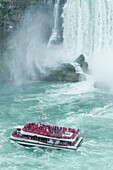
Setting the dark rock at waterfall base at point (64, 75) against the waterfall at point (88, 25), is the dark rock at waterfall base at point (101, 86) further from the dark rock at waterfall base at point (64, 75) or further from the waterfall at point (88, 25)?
the waterfall at point (88, 25)

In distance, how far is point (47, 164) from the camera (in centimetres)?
4725

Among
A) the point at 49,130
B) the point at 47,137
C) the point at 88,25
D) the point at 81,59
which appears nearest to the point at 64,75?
the point at 81,59

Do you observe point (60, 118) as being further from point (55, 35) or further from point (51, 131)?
point (55, 35)

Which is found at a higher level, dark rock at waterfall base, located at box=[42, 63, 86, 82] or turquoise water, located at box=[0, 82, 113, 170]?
dark rock at waterfall base, located at box=[42, 63, 86, 82]

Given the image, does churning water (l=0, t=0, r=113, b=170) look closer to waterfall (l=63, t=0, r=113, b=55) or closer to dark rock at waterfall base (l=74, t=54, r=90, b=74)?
waterfall (l=63, t=0, r=113, b=55)

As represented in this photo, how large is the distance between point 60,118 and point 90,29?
24.6 meters

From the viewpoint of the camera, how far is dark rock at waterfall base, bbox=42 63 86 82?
72.9 m

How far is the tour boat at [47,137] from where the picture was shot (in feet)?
164

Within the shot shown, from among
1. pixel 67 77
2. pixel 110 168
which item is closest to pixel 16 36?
pixel 67 77

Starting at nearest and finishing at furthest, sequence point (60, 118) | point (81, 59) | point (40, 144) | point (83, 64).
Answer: point (40, 144)
point (60, 118)
point (83, 64)
point (81, 59)

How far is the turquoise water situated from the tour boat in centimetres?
61

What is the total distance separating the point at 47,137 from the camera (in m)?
50.3

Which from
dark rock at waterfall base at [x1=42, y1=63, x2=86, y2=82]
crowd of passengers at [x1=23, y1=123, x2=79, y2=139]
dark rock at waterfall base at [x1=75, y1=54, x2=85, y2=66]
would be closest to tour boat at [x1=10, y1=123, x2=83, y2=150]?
crowd of passengers at [x1=23, y1=123, x2=79, y2=139]

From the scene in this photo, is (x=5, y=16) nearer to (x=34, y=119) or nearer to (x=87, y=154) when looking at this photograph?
(x=34, y=119)
